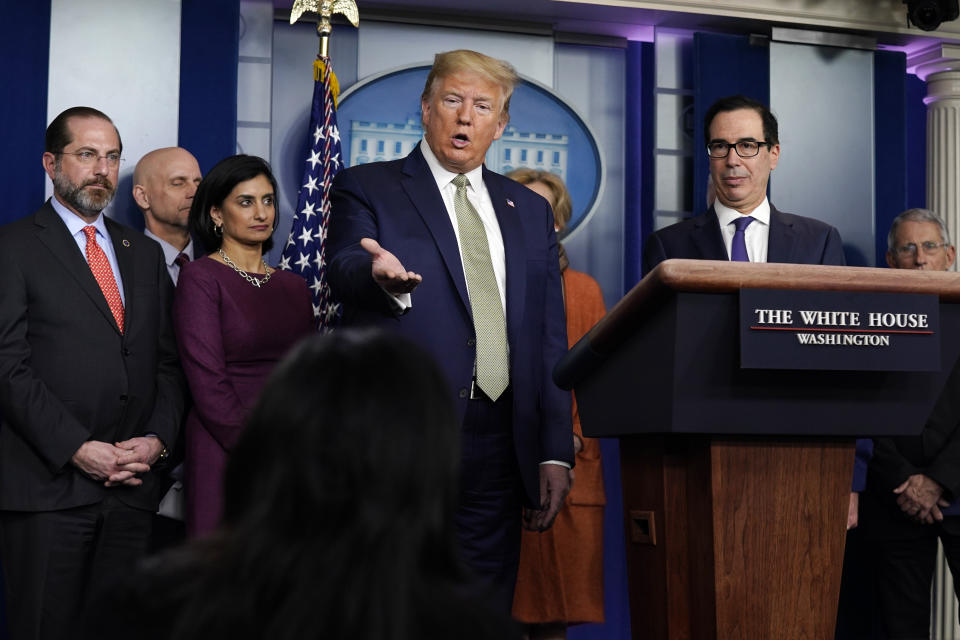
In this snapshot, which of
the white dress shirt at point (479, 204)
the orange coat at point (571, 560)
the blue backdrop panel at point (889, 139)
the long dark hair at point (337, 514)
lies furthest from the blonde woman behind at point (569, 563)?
the long dark hair at point (337, 514)

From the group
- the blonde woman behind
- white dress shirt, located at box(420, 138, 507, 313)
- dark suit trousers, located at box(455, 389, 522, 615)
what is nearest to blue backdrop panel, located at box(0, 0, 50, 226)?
the blonde woman behind

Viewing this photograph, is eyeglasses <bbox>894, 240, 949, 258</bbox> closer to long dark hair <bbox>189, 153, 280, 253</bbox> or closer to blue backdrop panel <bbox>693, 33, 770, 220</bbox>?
blue backdrop panel <bbox>693, 33, 770, 220</bbox>

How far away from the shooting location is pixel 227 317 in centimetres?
319

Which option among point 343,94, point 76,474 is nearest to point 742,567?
point 76,474

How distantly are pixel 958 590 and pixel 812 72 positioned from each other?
8.10 feet

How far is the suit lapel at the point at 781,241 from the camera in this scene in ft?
9.22

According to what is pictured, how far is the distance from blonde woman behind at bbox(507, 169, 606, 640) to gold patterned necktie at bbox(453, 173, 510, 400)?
1.36 m

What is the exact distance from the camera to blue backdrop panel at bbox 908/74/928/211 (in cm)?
562

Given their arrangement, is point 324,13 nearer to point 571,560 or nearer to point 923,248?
point 571,560

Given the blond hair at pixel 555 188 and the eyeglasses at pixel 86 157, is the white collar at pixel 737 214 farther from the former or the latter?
the eyeglasses at pixel 86 157

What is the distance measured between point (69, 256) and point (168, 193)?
0.97m

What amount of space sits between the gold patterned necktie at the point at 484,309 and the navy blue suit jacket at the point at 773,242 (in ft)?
1.46

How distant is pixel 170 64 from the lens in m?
4.63

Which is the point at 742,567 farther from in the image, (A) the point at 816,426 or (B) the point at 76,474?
(B) the point at 76,474
